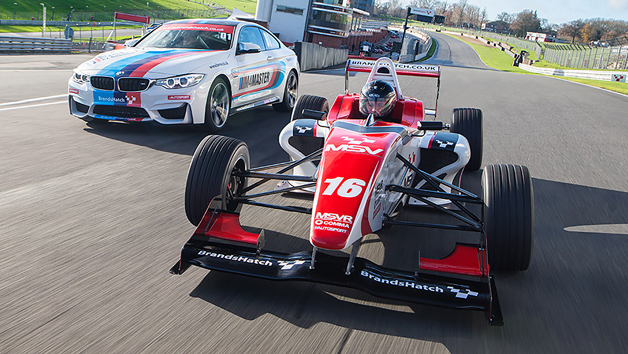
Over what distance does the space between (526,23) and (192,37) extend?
18635 cm

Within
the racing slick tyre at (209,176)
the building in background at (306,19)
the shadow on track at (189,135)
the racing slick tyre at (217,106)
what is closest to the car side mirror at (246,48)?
the racing slick tyre at (217,106)

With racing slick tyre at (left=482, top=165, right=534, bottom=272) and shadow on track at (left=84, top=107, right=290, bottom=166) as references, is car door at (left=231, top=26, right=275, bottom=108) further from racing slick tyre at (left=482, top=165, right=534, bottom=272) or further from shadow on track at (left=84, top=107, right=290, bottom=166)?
racing slick tyre at (left=482, top=165, right=534, bottom=272)

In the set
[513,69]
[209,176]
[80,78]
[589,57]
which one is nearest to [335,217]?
[209,176]

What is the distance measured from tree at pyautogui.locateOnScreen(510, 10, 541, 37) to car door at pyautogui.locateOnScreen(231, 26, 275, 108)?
6984 inches

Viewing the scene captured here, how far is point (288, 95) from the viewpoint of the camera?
10.5 meters

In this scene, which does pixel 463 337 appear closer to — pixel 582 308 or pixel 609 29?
pixel 582 308

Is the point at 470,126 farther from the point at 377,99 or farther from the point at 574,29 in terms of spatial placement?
the point at 574,29

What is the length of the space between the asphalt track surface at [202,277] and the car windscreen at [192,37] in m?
2.05

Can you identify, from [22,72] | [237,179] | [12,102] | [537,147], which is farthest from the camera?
[22,72]

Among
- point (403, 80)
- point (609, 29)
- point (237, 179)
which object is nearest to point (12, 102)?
point (237, 179)

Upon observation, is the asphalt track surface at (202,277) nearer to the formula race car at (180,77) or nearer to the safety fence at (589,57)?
the formula race car at (180,77)

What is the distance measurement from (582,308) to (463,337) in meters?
0.96

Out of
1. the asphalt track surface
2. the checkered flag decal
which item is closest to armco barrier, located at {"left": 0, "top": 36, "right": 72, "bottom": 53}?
the asphalt track surface

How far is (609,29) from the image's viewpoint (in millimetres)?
125062
